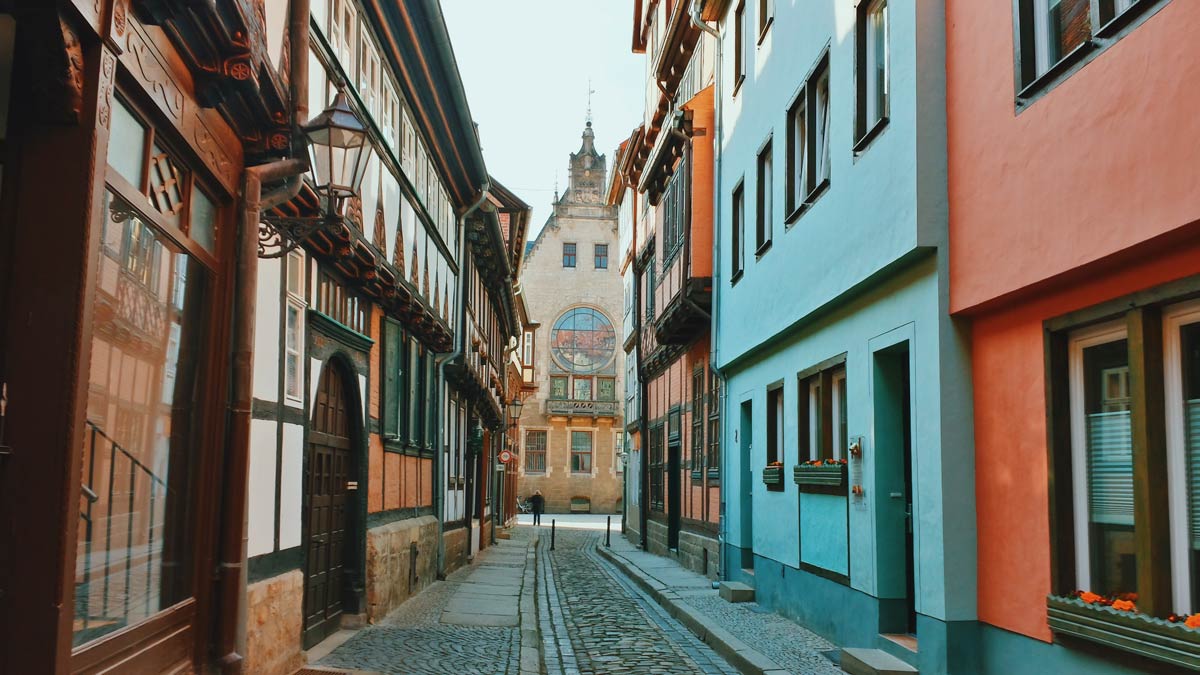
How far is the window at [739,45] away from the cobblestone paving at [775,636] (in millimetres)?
7351

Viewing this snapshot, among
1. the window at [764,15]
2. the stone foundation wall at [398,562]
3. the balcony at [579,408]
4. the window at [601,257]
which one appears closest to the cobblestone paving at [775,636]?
the stone foundation wall at [398,562]

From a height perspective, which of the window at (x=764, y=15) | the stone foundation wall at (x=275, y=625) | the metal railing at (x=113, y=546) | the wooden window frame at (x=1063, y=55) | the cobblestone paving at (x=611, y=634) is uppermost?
the window at (x=764, y=15)

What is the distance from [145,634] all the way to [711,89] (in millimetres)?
14979

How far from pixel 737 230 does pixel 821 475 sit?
20.4 feet

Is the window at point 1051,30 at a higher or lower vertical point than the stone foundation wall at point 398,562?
higher

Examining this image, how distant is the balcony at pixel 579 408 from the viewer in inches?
2314

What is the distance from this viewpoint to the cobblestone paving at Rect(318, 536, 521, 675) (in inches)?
386

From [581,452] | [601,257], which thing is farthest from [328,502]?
[601,257]

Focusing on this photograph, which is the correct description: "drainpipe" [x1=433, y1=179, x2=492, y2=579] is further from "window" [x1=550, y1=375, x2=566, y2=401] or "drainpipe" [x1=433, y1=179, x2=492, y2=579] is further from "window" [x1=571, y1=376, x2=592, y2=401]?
"window" [x1=571, y1=376, x2=592, y2=401]

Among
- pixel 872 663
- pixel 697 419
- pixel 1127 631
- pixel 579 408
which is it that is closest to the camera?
pixel 1127 631

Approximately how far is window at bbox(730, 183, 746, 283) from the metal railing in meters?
11.5

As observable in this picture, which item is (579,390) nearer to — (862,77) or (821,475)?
(821,475)

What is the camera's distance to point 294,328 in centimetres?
951

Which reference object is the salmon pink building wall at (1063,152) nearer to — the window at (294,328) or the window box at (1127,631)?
the window box at (1127,631)
